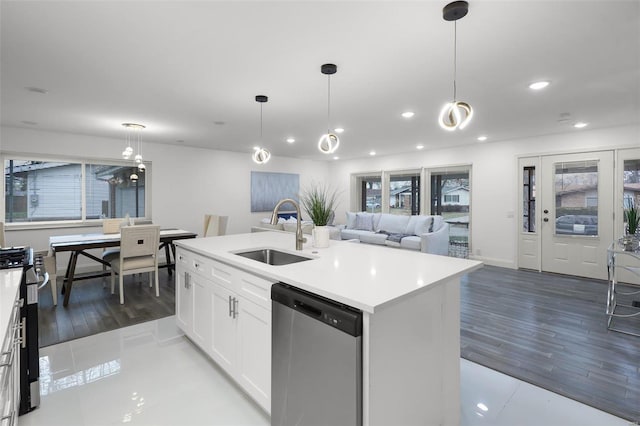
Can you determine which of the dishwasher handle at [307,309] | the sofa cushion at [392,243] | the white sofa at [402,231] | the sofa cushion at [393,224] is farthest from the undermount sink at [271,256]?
the sofa cushion at [393,224]

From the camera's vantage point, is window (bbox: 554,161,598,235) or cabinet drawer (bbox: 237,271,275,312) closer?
cabinet drawer (bbox: 237,271,275,312)

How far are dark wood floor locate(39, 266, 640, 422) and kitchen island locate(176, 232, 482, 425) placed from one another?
1.05 metres

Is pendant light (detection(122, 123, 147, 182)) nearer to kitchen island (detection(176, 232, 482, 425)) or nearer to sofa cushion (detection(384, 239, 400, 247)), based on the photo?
kitchen island (detection(176, 232, 482, 425))

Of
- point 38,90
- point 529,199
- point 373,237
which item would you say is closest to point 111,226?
point 38,90

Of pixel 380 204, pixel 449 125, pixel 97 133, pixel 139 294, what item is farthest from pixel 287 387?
pixel 380 204

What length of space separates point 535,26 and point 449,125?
841 millimetres

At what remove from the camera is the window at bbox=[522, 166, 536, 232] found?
18.5 ft

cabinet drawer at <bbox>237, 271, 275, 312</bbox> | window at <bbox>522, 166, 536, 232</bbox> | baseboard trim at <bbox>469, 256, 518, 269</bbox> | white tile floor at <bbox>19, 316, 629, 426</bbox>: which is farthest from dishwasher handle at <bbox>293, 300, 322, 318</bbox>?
window at <bbox>522, 166, 536, 232</bbox>

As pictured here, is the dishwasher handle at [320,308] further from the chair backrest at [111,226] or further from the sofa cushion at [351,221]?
the sofa cushion at [351,221]

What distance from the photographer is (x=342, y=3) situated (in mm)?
1785

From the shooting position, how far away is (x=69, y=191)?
5.52 metres

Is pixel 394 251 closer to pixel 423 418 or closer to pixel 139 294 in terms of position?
pixel 423 418

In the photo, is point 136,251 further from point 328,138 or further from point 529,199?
point 529,199

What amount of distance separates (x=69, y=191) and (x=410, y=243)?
6.15m
